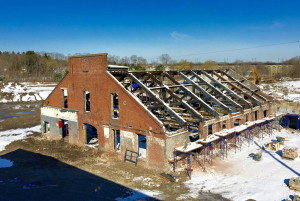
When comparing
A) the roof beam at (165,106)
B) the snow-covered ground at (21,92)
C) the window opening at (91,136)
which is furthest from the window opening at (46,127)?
the snow-covered ground at (21,92)

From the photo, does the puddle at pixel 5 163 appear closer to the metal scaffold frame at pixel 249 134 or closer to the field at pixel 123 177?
the field at pixel 123 177

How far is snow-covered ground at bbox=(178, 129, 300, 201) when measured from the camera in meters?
12.8

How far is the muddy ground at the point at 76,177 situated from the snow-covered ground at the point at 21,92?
42.5 metres

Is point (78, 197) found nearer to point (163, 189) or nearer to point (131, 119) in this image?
point (163, 189)

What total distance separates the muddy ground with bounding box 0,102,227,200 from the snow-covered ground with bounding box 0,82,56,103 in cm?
4254

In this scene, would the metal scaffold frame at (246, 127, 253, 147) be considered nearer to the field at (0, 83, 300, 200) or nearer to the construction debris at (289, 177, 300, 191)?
the field at (0, 83, 300, 200)

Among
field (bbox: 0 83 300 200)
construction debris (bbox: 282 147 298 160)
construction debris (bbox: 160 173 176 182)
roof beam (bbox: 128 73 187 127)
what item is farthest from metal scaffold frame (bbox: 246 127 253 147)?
construction debris (bbox: 160 173 176 182)

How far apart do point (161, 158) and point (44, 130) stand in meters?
15.9

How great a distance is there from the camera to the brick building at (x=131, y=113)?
16203 mm

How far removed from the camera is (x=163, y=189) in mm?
13641

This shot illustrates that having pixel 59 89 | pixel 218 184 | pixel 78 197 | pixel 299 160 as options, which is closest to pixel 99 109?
pixel 59 89

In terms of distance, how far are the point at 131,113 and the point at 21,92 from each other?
57175 millimetres

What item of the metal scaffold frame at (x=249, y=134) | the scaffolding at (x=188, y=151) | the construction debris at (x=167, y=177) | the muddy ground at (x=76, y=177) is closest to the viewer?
the muddy ground at (x=76, y=177)

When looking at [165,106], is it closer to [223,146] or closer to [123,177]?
[123,177]
